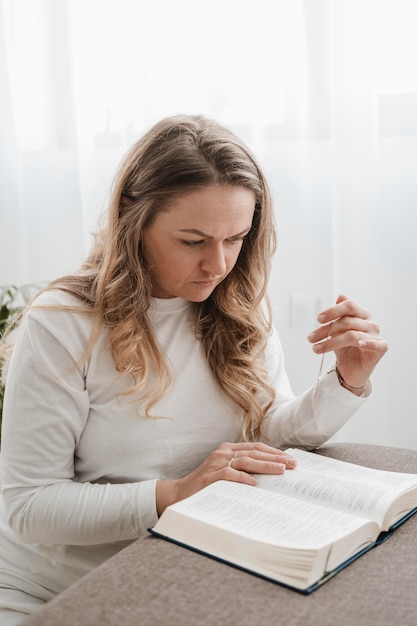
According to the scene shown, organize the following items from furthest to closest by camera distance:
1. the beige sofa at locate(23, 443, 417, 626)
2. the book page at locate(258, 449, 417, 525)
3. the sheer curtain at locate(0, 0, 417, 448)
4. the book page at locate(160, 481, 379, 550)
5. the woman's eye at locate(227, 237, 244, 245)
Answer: the sheer curtain at locate(0, 0, 417, 448) → the woman's eye at locate(227, 237, 244, 245) → the book page at locate(258, 449, 417, 525) → the book page at locate(160, 481, 379, 550) → the beige sofa at locate(23, 443, 417, 626)

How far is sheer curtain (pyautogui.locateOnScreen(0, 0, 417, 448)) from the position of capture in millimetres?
1897

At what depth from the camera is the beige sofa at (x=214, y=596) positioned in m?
0.82

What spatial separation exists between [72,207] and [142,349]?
1.37 meters

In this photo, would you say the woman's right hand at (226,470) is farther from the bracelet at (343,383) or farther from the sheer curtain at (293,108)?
the sheer curtain at (293,108)

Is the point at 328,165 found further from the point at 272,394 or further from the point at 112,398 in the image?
the point at 112,398

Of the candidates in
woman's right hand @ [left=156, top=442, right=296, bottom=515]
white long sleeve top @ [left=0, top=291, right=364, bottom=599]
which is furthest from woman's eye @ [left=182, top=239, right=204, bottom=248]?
woman's right hand @ [left=156, top=442, right=296, bottom=515]

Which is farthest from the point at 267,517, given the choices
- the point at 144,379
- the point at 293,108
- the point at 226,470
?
the point at 293,108

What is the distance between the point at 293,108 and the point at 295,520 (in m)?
1.32

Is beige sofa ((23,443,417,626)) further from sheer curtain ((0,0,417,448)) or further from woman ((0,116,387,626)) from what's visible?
sheer curtain ((0,0,417,448))

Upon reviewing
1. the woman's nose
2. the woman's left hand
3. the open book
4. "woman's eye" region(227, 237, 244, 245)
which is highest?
"woman's eye" region(227, 237, 244, 245)

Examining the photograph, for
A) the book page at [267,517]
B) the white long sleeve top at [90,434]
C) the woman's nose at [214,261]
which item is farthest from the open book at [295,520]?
the woman's nose at [214,261]

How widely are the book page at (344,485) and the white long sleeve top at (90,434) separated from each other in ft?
0.58

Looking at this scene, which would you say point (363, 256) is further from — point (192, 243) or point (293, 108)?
point (192, 243)

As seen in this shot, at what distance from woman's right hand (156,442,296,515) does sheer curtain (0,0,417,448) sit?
0.92 m
